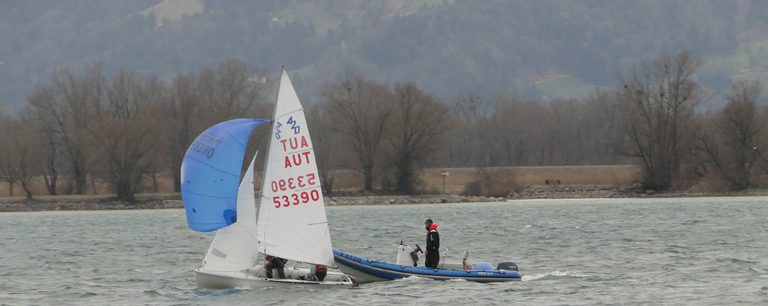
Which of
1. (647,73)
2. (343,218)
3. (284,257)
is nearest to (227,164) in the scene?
(284,257)

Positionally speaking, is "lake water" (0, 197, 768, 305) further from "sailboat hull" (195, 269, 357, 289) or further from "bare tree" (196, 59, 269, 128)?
"bare tree" (196, 59, 269, 128)

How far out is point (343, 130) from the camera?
83938mm

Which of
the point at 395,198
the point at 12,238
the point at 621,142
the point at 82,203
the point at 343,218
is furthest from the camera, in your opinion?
the point at 621,142

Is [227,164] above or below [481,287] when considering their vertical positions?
above

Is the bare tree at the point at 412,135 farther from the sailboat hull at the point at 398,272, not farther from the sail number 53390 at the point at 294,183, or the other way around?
the sail number 53390 at the point at 294,183

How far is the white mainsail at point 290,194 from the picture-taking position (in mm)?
21000

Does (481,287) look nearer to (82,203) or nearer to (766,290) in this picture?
(766,290)

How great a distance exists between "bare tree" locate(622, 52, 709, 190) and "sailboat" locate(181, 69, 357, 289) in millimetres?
63268

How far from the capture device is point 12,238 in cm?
4456

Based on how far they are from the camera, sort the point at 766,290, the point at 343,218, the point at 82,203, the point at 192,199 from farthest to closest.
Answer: the point at 82,203, the point at 343,218, the point at 766,290, the point at 192,199

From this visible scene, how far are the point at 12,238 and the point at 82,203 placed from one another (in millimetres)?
31100

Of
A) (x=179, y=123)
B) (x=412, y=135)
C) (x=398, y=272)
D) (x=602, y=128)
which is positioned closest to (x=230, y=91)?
(x=179, y=123)

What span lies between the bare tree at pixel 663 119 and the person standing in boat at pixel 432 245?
199ft

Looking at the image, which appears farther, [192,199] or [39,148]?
[39,148]
